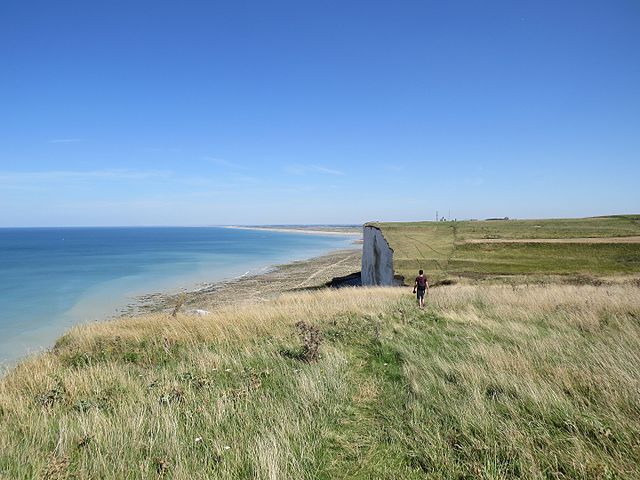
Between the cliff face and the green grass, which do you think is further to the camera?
the cliff face

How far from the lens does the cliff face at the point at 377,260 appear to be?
30.2 metres

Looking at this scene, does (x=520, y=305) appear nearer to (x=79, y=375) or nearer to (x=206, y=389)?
(x=206, y=389)

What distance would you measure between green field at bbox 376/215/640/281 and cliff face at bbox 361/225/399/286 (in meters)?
0.87

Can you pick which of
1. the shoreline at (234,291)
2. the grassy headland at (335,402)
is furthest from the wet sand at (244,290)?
the grassy headland at (335,402)

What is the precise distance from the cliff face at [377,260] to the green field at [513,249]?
2.85 feet

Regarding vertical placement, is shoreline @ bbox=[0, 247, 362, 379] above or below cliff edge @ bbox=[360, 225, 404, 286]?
below

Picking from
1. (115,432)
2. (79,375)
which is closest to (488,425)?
(115,432)

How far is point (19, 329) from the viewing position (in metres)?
23.9

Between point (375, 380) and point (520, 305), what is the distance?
27.6 feet

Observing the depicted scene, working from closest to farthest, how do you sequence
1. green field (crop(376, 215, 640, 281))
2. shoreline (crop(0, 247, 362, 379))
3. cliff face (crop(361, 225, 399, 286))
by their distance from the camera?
green field (crop(376, 215, 640, 281)) < shoreline (crop(0, 247, 362, 379)) < cliff face (crop(361, 225, 399, 286))

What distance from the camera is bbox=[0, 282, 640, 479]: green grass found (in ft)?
11.8

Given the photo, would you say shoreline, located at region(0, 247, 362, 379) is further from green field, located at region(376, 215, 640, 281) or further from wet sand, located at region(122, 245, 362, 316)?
green field, located at region(376, 215, 640, 281)

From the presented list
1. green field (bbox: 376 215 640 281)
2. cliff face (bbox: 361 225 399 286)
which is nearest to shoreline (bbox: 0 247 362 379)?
cliff face (bbox: 361 225 399 286)

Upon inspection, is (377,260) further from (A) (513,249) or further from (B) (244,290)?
(B) (244,290)
